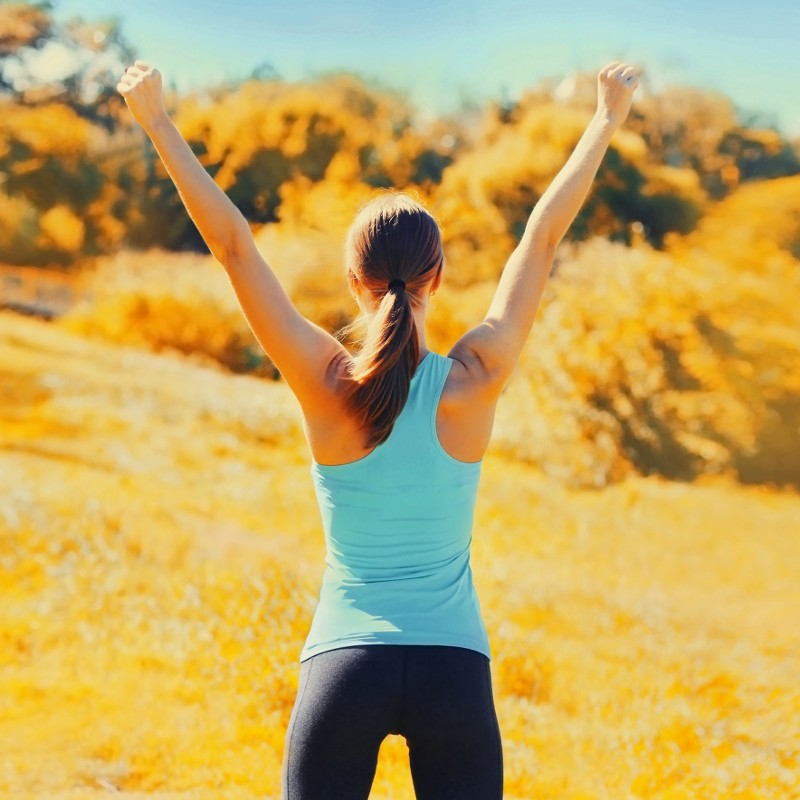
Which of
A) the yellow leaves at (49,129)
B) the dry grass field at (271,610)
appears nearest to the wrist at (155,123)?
the dry grass field at (271,610)

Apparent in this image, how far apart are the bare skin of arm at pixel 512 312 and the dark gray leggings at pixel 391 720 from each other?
0.78 feet

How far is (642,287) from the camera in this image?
628cm

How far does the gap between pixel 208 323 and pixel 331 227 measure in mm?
1306

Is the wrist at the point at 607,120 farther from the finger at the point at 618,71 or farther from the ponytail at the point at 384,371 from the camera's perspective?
the ponytail at the point at 384,371

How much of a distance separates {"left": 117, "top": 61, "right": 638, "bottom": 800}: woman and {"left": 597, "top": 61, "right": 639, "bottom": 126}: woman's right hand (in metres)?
0.37

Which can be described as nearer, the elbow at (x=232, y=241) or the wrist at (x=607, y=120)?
the elbow at (x=232, y=241)

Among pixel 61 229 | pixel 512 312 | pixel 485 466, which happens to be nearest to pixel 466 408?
pixel 512 312

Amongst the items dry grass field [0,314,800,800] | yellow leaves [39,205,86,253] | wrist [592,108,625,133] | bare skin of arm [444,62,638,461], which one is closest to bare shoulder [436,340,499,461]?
bare skin of arm [444,62,638,461]

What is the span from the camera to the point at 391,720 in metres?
1.11

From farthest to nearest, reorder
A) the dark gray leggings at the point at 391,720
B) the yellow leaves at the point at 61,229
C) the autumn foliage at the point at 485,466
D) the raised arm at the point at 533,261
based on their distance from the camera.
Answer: the yellow leaves at the point at 61,229 < the autumn foliage at the point at 485,466 < the raised arm at the point at 533,261 < the dark gray leggings at the point at 391,720

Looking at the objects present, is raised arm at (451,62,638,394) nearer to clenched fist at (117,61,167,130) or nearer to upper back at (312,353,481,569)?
upper back at (312,353,481,569)

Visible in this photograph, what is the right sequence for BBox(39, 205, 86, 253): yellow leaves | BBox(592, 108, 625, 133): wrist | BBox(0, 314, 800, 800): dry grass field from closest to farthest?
BBox(592, 108, 625, 133): wrist, BBox(0, 314, 800, 800): dry grass field, BBox(39, 205, 86, 253): yellow leaves

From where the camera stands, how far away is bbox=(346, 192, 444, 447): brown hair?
1.11m

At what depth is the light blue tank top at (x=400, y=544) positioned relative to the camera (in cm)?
111
